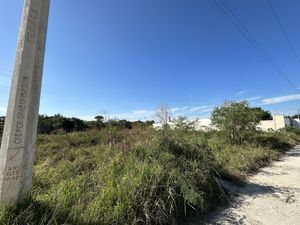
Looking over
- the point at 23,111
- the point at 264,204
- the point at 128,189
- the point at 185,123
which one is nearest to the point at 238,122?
the point at 185,123

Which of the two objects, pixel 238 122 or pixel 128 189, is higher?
pixel 238 122

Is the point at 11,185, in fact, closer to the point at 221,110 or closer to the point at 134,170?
the point at 134,170

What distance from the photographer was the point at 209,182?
12.2 ft

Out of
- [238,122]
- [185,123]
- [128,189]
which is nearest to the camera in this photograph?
[128,189]

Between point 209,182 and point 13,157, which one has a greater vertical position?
point 13,157

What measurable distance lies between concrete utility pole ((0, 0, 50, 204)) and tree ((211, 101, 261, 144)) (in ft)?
35.2

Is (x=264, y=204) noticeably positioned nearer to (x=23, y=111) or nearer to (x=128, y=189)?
(x=128, y=189)

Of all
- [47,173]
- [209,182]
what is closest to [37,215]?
[47,173]

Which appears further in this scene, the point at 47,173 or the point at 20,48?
the point at 47,173

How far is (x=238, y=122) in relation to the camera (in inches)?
445

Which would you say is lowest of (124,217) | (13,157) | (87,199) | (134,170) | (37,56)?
(124,217)

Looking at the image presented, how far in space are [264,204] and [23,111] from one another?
4.08 m

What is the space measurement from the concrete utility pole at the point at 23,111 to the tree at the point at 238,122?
10.7 meters

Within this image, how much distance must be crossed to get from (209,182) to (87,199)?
2232mm
